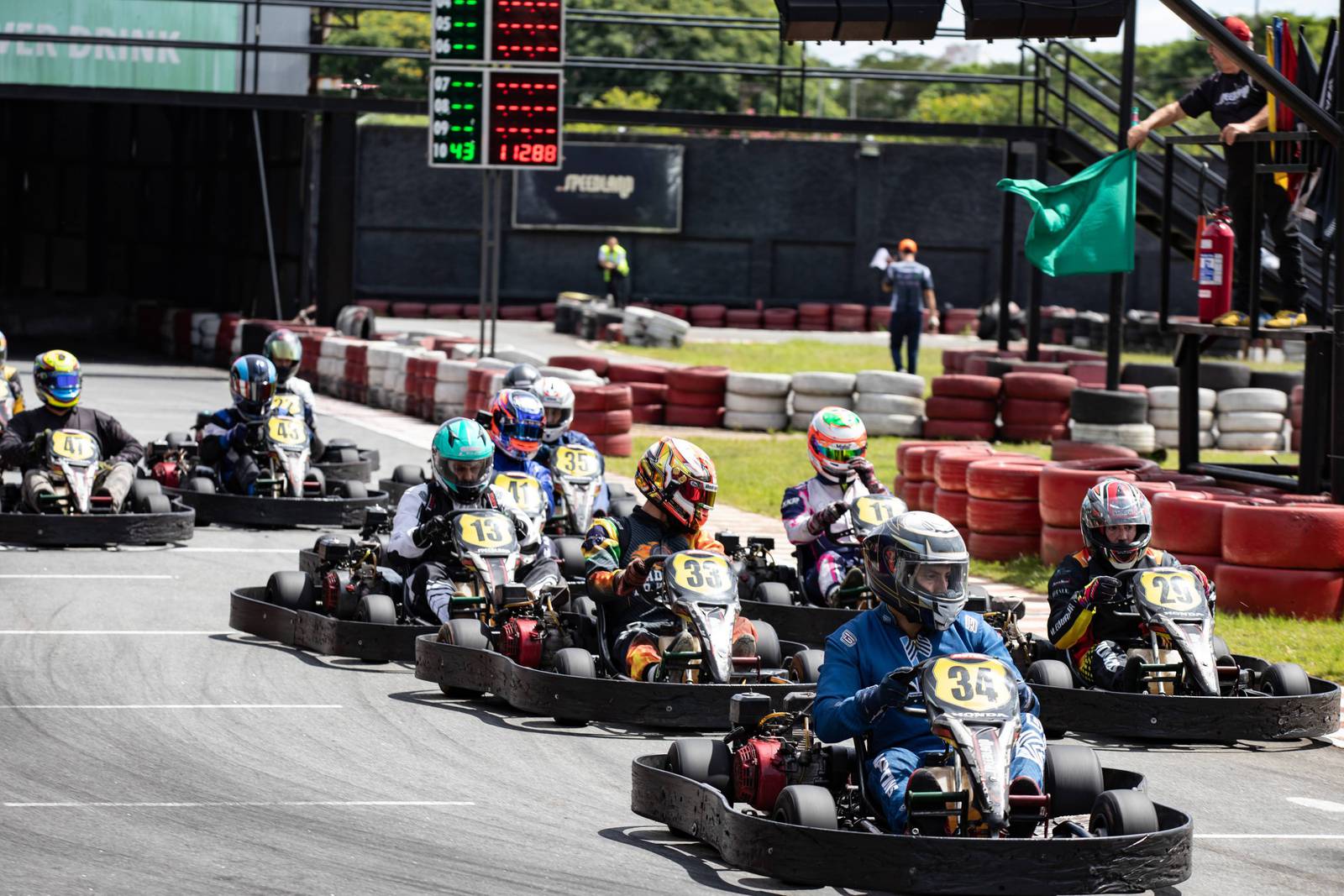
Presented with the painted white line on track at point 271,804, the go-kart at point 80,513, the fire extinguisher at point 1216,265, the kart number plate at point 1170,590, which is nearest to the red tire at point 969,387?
the fire extinguisher at point 1216,265

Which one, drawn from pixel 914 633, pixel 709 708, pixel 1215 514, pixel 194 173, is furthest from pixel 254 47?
pixel 914 633

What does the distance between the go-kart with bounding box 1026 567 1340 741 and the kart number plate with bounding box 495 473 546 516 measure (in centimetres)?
294

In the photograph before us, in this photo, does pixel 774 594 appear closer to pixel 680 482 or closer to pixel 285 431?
pixel 680 482

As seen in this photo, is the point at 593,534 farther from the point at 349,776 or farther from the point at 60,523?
the point at 60,523

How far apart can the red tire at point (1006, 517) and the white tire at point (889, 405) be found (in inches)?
310

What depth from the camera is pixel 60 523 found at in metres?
11.8

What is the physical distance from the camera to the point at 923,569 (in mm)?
5668

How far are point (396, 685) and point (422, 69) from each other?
54.1 metres

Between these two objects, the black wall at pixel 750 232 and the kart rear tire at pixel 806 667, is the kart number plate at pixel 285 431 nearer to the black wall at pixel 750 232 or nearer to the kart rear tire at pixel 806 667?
the kart rear tire at pixel 806 667

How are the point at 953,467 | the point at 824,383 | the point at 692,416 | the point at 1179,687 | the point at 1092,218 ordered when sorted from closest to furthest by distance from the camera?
the point at 1179,687 → the point at 953,467 → the point at 1092,218 → the point at 824,383 → the point at 692,416

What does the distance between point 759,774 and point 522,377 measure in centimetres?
697

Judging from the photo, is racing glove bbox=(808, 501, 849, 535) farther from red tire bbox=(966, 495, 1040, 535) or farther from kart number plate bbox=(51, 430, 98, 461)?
kart number plate bbox=(51, 430, 98, 461)

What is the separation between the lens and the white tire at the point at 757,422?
66.9ft

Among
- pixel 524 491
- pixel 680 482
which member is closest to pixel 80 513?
pixel 524 491
